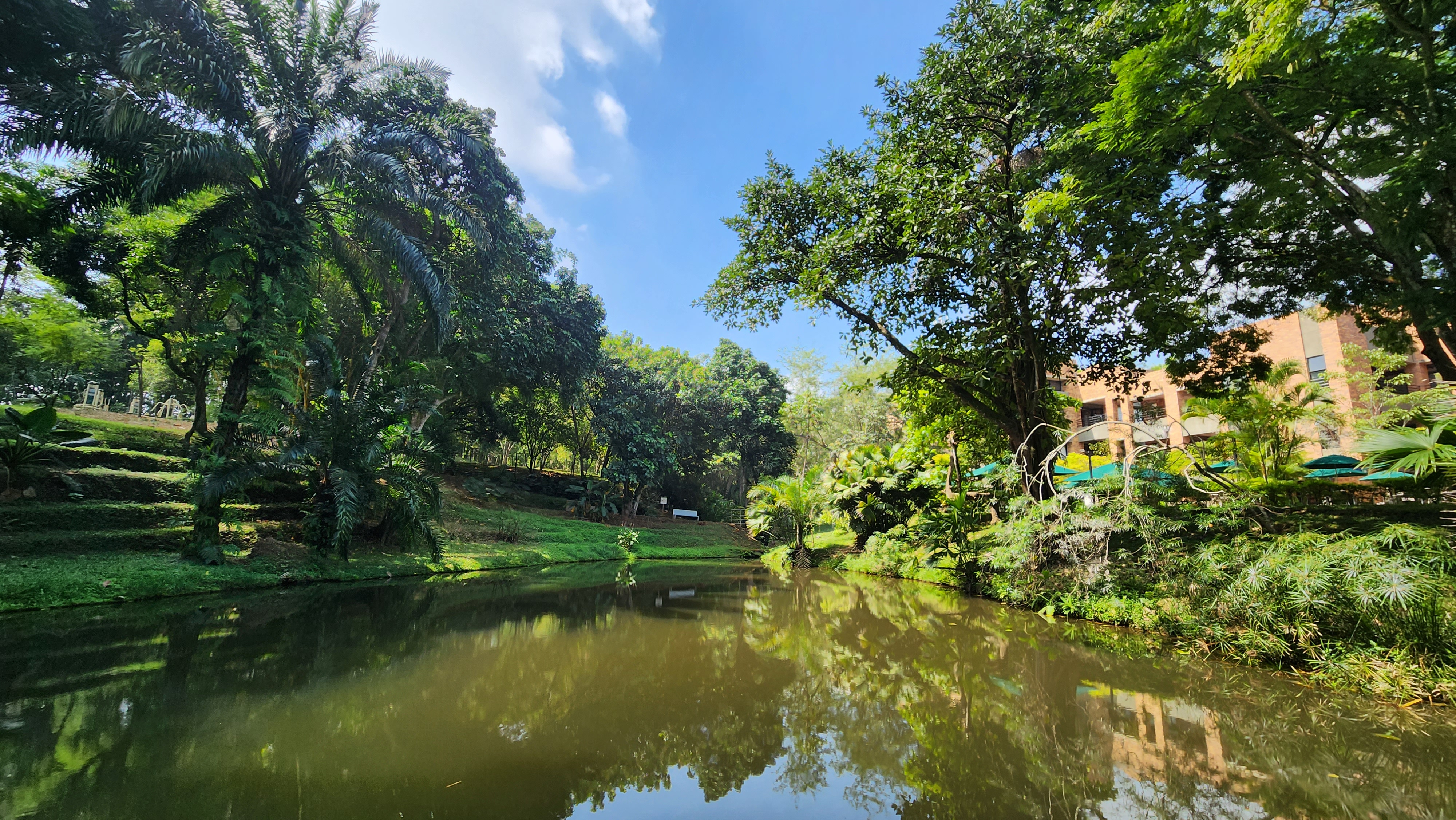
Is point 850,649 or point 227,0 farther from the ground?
point 227,0

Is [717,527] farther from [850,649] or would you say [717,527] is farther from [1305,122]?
[1305,122]

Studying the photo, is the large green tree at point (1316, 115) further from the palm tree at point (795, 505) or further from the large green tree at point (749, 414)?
the large green tree at point (749, 414)

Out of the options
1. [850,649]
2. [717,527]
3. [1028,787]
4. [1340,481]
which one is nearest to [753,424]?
[717,527]

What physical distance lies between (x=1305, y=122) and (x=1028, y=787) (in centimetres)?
851

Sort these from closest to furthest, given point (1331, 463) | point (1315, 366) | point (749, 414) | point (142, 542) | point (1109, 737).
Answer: point (1109, 737), point (142, 542), point (1331, 463), point (1315, 366), point (749, 414)

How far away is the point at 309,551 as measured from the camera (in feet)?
30.2

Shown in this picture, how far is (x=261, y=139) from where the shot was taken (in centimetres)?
867

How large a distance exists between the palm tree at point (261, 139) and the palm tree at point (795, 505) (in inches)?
414

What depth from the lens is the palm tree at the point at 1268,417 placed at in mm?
13305

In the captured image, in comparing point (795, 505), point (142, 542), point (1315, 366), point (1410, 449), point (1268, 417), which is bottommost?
point (142, 542)

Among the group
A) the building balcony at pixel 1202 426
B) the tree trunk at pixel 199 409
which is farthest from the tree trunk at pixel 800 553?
the building balcony at pixel 1202 426

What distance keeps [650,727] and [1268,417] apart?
57.2 ft

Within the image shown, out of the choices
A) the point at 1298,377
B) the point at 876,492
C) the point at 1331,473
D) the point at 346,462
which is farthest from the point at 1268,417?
the point at 346,462

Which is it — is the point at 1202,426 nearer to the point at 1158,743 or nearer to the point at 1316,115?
the point at 1316,115
